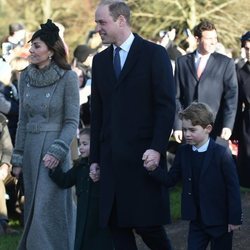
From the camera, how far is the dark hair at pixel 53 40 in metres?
7.78

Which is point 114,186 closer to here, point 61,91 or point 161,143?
point 161,143

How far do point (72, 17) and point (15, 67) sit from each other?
15124 mm

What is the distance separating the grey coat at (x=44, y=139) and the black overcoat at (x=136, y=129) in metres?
1.07

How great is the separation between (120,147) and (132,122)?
0.19 meters

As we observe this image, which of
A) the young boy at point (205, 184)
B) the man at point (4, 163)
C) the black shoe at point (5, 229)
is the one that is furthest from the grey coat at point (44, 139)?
the black shoe at point (5, 229)

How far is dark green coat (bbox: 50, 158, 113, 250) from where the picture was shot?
7570mm

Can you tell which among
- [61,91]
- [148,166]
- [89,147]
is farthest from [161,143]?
[61,91]

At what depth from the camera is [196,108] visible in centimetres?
692

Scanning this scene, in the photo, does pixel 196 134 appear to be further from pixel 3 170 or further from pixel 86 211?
pixel 3 170

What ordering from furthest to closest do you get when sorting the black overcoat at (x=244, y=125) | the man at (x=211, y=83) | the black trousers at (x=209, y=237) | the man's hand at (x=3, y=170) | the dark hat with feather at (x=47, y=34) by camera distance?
the black overcoat at (x=244, y=125) → the man at (x=211, y=83) → the man's hand at (x=3, y=170) → the dark hat with feather at (x=47, y=34) → the black trousers at (x=209, y=237)

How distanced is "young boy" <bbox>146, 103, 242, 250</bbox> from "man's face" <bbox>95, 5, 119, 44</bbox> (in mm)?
790

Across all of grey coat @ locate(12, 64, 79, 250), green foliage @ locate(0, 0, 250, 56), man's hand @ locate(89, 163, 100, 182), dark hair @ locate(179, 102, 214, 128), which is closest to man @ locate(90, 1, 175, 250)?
man's hand @ locate(89, 163, 100, 182)

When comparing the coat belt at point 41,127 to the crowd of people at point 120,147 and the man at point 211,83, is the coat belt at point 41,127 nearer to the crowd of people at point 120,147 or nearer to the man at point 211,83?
the crowd of people at point 120,147

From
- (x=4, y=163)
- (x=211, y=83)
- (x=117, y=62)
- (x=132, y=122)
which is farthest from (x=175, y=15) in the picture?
(x=132, y=122)
